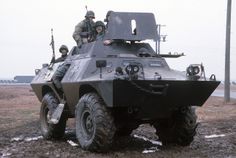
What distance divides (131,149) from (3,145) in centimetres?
262

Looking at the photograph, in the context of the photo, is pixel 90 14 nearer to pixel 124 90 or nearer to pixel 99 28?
pixel 99 28

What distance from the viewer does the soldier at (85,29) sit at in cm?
1268

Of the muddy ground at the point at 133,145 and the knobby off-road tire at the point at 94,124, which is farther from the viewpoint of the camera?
the muddy ground at the point at 133,145

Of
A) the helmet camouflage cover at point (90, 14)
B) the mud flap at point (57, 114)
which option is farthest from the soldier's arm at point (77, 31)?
the mud flap at point (57, 114)

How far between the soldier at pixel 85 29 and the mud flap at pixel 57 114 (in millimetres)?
1598

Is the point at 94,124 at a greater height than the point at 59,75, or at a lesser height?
lesser

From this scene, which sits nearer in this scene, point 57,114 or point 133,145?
point 133,145

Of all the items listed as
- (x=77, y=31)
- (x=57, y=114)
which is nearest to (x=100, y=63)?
(x=57, y=114)

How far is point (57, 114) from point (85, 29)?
7.40 feet

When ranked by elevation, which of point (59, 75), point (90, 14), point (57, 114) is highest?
point (90, 14)

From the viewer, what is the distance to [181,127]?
10.8m

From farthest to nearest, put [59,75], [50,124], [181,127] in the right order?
1. [50,124]
2. [59,75]
3. [181,127]

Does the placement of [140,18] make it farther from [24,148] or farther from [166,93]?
[24,148]

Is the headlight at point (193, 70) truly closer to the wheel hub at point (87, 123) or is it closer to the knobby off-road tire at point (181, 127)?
the knobby off-road tire at point (181, 127)
